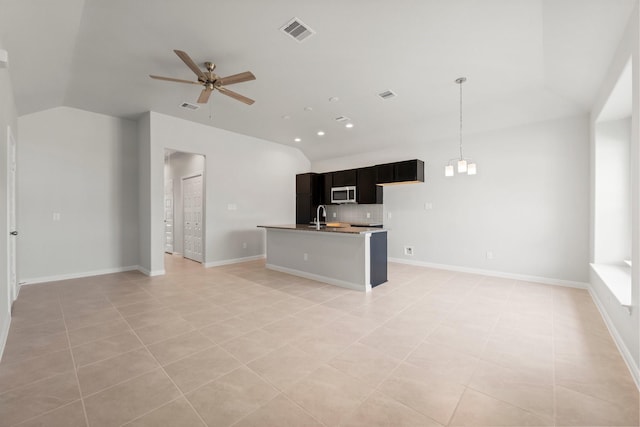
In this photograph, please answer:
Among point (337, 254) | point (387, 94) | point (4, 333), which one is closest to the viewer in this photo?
point (4, 333)

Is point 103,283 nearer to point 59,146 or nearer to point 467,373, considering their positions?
point 59,146

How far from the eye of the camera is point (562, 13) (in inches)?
94.5

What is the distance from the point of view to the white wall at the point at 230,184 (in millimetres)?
5180

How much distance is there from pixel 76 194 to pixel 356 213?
5.81m

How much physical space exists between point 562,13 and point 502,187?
312 cm

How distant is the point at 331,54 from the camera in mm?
3203

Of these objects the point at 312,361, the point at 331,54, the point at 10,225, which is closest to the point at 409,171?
the point at 331,54

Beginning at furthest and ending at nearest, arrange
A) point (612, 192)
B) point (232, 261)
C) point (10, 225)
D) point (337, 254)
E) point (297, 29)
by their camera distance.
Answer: point (232, 261)
point (337, 254)
point (612, 192)
point (10, 225)
point (297, 29)

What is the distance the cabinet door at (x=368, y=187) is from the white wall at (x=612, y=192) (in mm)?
3673

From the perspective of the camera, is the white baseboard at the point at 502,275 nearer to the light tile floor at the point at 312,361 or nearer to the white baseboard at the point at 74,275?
the light tile floor at the point at 312,361

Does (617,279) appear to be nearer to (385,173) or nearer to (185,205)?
(385,173)

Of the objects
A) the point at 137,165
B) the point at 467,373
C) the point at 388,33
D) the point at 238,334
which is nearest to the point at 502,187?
the point at 388,33

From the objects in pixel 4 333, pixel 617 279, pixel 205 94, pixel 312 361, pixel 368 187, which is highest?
pixel 205 94

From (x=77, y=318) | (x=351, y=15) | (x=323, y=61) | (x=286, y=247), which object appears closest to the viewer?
(x=351, y=15)
